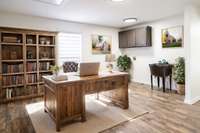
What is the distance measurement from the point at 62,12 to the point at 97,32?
198cm

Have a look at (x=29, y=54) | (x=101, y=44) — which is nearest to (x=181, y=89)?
(x=101, y=44)

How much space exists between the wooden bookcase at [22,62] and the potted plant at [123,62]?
277cm

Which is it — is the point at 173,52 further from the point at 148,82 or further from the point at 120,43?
the point at 120,43

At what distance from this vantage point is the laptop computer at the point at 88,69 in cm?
279

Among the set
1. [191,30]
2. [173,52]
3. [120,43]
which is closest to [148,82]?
[173,52]

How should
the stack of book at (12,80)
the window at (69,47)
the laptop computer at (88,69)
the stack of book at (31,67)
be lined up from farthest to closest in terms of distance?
the window at (69,47) < the stack of book at (31,67) < the stack of book at (12,80) < the laptop computer at (88,69)

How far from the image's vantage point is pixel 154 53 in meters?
5.23

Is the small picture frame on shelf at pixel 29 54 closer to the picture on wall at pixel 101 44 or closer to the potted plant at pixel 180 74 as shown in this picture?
the picture on wall at pixel 101 44

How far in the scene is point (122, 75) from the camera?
3.05 m

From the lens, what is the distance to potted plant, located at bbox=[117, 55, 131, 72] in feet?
19.5

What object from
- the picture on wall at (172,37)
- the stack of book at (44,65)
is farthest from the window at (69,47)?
the picture on wall at (172,37)

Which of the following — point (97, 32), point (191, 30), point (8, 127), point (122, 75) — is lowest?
point (8, 127)

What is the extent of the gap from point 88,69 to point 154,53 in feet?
10.8

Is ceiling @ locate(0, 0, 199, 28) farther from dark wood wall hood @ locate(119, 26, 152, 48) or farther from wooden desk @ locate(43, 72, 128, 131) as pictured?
wooden desk @ locate(43, 72, 128, 131)
